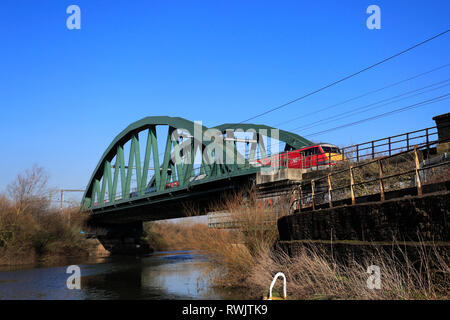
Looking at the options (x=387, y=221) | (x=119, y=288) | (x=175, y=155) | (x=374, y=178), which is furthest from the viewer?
(x=175, y=155)

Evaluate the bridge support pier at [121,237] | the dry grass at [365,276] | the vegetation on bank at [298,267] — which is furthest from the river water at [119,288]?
the bridge support pier at [121,237]

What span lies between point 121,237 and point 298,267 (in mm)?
58255

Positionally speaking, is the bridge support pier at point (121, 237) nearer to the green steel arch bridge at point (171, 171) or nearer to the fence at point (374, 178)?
the green steel arch bridge at point (171, 171)

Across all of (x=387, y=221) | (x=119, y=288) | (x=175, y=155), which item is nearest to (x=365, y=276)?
(x=387, y=221)

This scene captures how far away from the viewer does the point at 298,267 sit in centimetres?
1293

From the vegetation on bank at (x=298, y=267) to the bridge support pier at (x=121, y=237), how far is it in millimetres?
46307

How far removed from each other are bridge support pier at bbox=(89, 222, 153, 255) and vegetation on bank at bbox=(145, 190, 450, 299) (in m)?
46.3

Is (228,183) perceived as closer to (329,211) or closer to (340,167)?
(340,167)

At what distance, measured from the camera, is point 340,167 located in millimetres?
22906

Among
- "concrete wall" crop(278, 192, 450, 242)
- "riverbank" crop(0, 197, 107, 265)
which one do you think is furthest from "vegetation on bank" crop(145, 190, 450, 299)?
"riverbank" crop(0, 197, 107, 265)

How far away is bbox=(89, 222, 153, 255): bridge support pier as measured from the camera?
64375 millimetres

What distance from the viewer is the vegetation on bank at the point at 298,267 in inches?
322

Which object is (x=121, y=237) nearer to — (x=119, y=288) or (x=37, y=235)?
(x=37, y=235)
